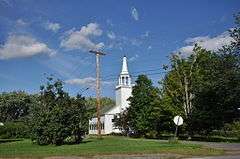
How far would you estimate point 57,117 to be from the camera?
42750 mm

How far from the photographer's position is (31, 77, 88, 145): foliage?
42812 mm

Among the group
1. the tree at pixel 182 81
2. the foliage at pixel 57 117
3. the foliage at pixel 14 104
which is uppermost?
the foliage at pixel 14 104

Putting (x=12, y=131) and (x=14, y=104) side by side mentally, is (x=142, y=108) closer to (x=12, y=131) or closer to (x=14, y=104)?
(x=12, y=131)

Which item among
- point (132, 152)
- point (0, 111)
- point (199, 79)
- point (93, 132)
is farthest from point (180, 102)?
point (0, 111)

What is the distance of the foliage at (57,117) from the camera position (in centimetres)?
4281

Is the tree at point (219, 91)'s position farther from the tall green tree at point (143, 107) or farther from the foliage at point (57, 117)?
the foliage at point (57, 117)

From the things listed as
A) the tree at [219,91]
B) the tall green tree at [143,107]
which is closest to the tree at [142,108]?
the tall green tree at [143,107]

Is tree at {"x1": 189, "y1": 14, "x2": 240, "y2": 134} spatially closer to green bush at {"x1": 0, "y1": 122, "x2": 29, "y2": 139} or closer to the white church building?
green bush at {"x1": 0, "y1": 122, "x2": 29, "y2": 139}

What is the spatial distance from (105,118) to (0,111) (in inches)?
1653

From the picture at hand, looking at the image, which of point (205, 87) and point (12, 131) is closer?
point (205, 87)

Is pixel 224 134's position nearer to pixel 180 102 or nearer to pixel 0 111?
pixel 180 102

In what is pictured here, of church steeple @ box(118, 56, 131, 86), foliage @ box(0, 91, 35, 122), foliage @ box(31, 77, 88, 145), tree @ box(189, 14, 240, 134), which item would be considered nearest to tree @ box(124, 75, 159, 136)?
tree @ box(189, 14, 240, 134)

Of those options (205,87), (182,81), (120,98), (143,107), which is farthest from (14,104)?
(205,87)

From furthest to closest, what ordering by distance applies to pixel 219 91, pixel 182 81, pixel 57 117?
pixel 182 81
pixel 219 91
pixel 57 117
